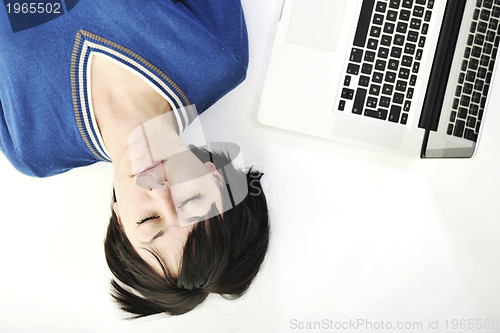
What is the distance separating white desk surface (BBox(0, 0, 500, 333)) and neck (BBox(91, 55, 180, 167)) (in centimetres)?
16

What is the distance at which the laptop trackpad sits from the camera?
2.81ft

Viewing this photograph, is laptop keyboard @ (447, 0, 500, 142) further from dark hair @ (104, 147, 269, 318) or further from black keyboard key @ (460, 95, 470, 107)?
dark hair @ (104, 147, 269, 318)

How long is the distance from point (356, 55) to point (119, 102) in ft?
1.62

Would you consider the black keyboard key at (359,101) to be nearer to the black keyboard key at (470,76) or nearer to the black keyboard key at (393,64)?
the black keyboard key at (393,64)

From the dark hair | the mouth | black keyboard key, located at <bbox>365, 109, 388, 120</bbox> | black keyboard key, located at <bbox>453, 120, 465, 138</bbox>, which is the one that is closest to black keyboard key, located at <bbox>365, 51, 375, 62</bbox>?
black keyboard key, located at <bbox>365, 109, 388, 120</bbox>

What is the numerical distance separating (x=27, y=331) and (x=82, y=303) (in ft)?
0.53

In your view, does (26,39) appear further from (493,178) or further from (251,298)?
(493,178)

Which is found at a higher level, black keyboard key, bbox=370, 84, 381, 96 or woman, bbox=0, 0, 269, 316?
black keyboard key, bbox=370, 84, 381, 96

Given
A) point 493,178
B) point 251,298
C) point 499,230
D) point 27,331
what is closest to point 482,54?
point 493,178

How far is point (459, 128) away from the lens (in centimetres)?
78

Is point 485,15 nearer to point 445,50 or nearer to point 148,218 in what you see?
point 445,50

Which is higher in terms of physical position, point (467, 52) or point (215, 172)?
point (467, 52)

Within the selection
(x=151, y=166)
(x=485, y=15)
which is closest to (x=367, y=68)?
(x=485, y=15)

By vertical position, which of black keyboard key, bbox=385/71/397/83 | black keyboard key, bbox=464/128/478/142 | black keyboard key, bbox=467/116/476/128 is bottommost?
black keyboard key, bbox=464/128/478/142
